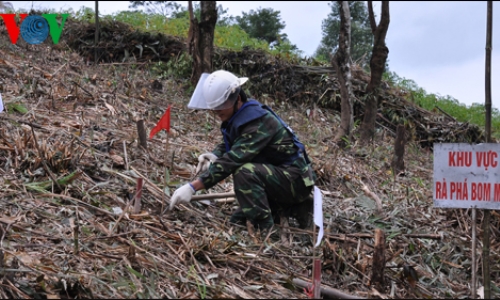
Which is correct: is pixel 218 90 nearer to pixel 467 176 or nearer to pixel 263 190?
pixel 263 190

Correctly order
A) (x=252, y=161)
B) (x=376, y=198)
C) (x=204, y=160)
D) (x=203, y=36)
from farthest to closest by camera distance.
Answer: (x=203, y=36), (x=376, y=198), (x=204, y=160), (x=252, y=161)

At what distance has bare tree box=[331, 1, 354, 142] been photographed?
697cm

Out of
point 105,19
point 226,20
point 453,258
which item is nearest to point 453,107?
point 226,20

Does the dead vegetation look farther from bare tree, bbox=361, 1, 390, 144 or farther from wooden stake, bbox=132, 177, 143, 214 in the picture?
bare tree, bbox=361, 1, 390, 144

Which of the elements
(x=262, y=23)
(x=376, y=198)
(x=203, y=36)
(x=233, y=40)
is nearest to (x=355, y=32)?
(x=262, y=23)

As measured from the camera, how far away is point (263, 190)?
160 inches

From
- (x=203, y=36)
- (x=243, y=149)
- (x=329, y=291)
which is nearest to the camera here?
(x=329, y=291)

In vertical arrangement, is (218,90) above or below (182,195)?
above

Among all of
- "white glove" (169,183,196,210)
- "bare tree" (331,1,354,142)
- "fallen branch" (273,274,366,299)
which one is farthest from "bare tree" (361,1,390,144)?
"fallen branch" (273,274,366,299)

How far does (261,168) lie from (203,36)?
11.8ft

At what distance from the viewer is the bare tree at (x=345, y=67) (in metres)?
6.97

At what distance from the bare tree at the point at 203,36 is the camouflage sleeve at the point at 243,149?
11.1 feet

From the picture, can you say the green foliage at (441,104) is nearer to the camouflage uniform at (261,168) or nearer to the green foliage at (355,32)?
the green foliage at (355,32)

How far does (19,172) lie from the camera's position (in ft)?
14.1
